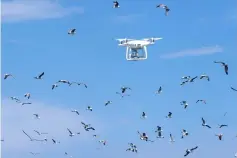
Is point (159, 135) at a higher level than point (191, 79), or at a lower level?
lower

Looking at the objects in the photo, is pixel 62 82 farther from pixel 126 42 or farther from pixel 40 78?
pixel 126 42

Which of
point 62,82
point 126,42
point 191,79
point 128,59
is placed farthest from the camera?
point 126,42

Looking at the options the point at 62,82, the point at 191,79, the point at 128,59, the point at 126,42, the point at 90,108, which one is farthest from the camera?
the point at 126,42

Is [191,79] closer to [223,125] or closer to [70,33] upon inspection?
[223,125]

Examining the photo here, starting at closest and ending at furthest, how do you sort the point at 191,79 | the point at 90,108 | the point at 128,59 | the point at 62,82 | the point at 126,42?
1. the point at 191,79
2. the point at 62,82
3. the point at 90,108
4. the point at 128,59
5. the point at 126,42

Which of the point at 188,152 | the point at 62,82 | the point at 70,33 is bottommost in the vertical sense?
the point at 188,152

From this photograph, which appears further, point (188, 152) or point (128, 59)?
point (128, 59)

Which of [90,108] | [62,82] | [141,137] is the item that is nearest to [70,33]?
[62,82]

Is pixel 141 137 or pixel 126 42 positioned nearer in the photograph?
pixel 141 137

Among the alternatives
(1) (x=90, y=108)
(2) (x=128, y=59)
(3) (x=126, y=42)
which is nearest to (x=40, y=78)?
(1) (x=90, y=108)
